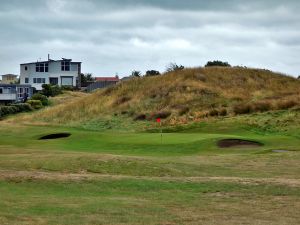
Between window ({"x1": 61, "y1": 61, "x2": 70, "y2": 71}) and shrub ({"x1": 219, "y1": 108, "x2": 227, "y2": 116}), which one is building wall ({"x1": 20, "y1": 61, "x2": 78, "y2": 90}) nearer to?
window ({"x1": 61, "y1": 61, "x2": 70, "y2": 71})

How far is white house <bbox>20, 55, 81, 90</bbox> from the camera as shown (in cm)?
13168

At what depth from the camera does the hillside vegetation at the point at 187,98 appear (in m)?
62.7

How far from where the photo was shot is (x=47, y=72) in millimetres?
132375

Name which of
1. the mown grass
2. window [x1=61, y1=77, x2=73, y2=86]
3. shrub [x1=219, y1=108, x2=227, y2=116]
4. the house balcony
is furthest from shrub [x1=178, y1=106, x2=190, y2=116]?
window [x1=61, y1=77, x2=73, y2=86]

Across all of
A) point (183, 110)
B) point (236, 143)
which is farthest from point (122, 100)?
point (236, 143)

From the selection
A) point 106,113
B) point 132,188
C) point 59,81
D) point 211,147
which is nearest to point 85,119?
point 106,113

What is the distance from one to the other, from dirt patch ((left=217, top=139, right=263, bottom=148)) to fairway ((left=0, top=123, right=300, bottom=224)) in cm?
301

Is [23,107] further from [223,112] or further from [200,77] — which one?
[223,112]

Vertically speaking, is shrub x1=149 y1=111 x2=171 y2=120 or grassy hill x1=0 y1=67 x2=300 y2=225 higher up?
shrub x1=149 y1=111 x2=171 y2=120

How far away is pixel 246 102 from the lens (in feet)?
211

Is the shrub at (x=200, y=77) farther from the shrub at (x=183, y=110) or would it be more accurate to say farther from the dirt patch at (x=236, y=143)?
the dirt patch at (x=236, y=143)

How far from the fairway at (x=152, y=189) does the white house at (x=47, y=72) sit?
97654 millimetres

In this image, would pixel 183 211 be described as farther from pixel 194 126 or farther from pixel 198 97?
pixel 198 97

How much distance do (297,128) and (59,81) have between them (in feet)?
300
